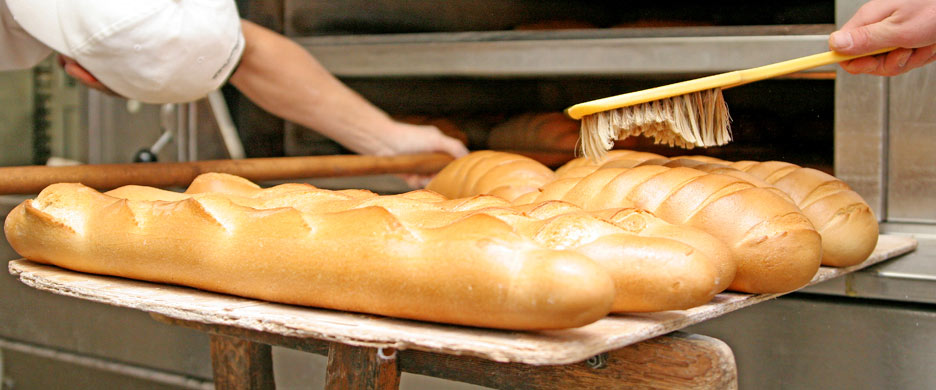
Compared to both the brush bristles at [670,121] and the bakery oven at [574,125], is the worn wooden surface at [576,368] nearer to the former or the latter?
the brush bristles at [670,121]

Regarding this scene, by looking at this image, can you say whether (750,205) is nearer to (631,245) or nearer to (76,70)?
(631,245)

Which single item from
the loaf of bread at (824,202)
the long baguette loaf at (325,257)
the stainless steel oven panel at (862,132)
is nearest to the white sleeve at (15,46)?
the long baguette loaf at (325,257)

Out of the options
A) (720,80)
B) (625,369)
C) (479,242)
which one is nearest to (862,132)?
(720,80)

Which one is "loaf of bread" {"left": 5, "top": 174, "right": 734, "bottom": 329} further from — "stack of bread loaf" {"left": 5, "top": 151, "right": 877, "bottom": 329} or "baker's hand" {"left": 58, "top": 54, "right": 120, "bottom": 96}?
"baker's hand" {"left": 58, "top": 54, "right": 120, "bottom": 96}

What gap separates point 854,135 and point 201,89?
4.45 feet

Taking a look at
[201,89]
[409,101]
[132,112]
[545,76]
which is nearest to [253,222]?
[201,89]

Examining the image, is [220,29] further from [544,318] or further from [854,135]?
[854,135]

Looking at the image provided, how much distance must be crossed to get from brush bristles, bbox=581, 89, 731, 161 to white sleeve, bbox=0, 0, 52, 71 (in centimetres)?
112

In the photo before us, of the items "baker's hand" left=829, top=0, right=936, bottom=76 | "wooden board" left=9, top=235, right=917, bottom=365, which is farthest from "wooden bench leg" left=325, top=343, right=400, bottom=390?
"baker's hand" left=829, top=0, right=936, bottom=76

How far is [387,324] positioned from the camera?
0.75 metres

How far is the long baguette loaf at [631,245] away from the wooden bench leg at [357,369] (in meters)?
0.17

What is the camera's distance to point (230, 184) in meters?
1.19

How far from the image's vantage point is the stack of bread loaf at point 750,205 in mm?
893

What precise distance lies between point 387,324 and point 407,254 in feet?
0.23
